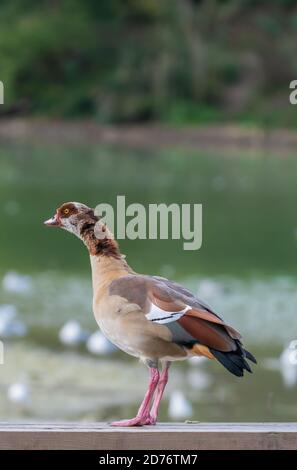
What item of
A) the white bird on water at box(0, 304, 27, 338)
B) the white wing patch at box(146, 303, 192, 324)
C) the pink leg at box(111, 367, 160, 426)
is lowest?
the pink leg at box(111, 367, 160, 426)

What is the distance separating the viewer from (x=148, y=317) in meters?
1.29

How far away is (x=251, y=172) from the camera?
11602mm

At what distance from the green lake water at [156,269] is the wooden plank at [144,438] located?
238 cm

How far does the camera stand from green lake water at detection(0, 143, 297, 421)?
385 centimetres

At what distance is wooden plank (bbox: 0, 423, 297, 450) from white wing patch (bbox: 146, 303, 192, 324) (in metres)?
0.12

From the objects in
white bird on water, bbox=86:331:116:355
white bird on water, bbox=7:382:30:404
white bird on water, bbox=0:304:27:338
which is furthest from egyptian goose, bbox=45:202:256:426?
white bird on water, bbox=0:304:27:338

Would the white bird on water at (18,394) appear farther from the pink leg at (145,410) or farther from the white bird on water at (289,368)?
the pink leg at (145,410)

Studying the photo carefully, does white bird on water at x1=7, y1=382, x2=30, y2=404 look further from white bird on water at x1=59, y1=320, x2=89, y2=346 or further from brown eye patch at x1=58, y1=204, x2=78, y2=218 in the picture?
brown eye patch at x1=58, y1=204, x2=78, y2=218

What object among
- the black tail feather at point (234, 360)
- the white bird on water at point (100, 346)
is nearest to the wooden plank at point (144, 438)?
the black tail feather at point (234, 360)

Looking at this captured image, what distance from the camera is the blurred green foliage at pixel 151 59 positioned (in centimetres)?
1664

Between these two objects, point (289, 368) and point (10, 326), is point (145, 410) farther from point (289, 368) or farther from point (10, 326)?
point (10, 326)

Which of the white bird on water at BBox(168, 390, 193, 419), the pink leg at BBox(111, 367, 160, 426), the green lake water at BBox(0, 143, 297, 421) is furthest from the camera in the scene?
the green lake water at BBox(0, 143, 297, 421)

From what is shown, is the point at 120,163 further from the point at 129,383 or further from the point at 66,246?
the point at 129,383

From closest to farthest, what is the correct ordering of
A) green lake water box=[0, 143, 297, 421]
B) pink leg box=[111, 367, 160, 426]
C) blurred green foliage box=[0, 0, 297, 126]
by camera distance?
pink leg box=[111, 367, 160, 426] < green lake water box=[0, 143, 297, 421] < blurred green foliage box=[0, 0, 297, 126]
